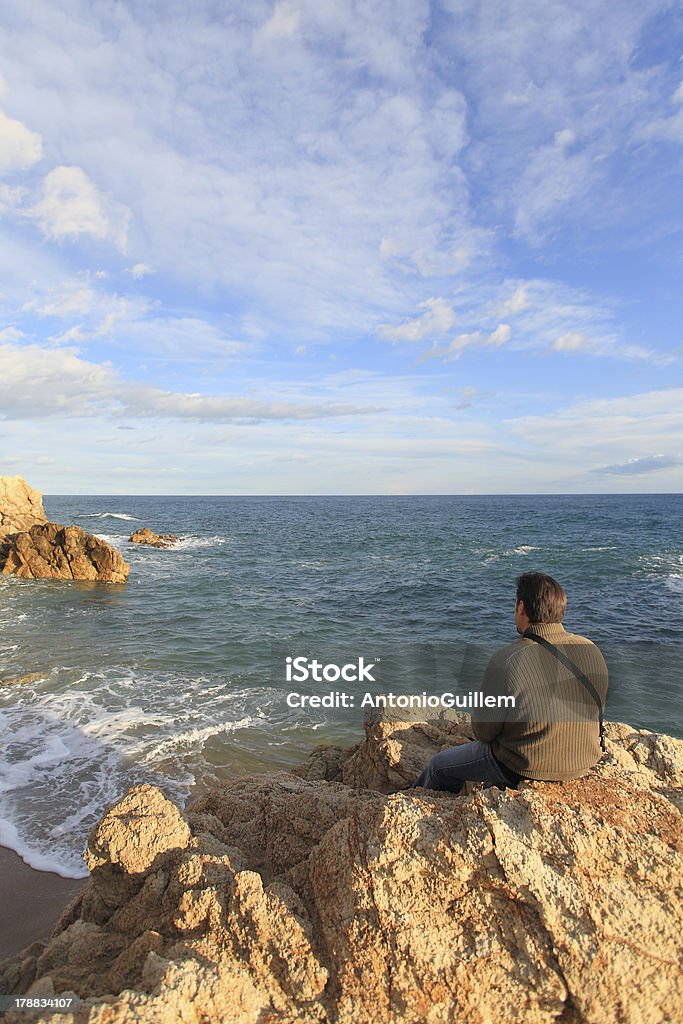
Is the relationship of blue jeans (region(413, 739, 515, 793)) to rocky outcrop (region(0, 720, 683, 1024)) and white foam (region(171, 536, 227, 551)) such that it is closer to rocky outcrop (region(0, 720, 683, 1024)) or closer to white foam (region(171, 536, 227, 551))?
rocky outcrop (region(0, 720, 683, 1024))

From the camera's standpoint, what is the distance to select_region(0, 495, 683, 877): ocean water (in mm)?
9250

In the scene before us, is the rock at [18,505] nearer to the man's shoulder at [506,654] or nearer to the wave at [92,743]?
the wave at [92,743]

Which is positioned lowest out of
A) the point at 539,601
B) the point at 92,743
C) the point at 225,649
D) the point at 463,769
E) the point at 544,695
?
the point at 225,649

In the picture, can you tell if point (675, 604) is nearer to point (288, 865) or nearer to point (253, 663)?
point (253, 663)

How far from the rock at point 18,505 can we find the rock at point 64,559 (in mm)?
5151

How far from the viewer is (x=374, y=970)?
2973 mm

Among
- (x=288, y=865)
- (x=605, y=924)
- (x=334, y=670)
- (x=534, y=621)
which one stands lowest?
(x=334, y=670)

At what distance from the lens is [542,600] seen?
3.77 meters

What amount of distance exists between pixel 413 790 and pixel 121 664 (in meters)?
12.3

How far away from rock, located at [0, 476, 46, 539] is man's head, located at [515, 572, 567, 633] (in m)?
35.4

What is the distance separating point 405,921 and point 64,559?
2890cm

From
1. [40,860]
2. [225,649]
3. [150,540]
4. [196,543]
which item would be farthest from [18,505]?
[40,860]

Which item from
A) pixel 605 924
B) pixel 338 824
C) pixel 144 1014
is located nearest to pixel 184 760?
pixel 338 824

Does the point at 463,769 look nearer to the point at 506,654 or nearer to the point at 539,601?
the point at 506,654
